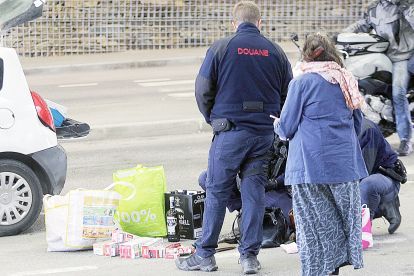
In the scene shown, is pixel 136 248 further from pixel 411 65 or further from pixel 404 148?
pixel 411 65

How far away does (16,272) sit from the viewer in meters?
8.43

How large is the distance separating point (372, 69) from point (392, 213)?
400 centimetres

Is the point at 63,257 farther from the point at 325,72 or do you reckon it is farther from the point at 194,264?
the point at 325,72

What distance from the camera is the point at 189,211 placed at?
356 inches

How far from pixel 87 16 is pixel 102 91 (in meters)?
5.18

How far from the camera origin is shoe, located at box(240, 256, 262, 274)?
8188 millimetres

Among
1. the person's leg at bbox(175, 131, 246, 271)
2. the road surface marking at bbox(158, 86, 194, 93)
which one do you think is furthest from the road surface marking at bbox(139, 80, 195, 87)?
the person's leg at bbox(175, 131, 246, 271)

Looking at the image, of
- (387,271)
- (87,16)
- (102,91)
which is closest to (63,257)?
(387,271)

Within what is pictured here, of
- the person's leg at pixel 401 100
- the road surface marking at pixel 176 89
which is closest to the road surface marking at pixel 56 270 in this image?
the person's leg at pixel 401 100

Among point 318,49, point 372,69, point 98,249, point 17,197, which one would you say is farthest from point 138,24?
point 318,49

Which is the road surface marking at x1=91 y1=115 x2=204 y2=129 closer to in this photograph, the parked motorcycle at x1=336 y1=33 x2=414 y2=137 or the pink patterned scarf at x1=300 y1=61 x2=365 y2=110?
the parked motorcycle at x1=336 y1=33 x2=414 y2=137

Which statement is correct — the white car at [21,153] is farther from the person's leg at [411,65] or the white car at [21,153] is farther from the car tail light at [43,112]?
the person's leg at [411,65]

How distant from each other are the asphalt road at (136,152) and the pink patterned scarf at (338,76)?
136cm

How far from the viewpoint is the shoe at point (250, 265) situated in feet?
26.9
